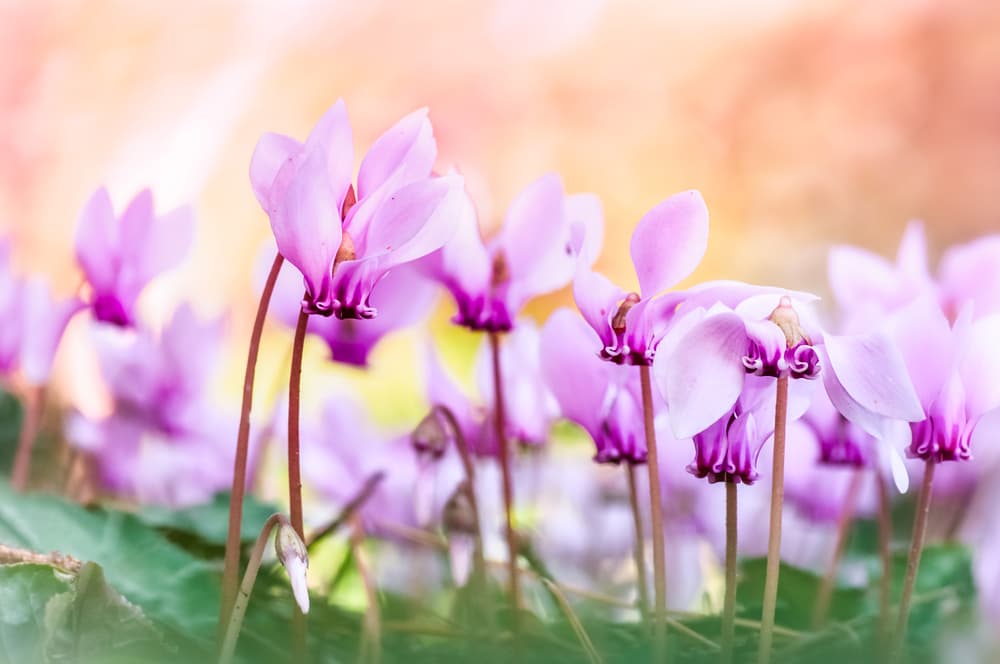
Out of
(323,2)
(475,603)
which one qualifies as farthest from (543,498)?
(323,2)

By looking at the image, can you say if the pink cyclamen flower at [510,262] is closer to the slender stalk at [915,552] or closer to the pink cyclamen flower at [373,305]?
the pink cyclamen flower at [373,305]

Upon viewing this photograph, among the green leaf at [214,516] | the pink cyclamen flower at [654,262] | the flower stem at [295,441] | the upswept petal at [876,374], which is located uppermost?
the pink cyclamen flower at [654,262]

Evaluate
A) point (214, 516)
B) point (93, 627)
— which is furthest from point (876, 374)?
point (214, 516)

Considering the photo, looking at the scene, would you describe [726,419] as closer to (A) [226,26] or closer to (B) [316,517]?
(B) [316,517]

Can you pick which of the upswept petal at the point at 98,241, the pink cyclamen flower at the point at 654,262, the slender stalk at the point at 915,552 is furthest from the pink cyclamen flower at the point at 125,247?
the slender stalk at the point at 915,552

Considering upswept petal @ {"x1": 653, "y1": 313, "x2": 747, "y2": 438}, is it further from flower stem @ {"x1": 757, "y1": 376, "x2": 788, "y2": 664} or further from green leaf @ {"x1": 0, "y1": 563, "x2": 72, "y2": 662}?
green leaf @ {"x1": 0, "y1": 563, "x2": 72, "y2": 662}

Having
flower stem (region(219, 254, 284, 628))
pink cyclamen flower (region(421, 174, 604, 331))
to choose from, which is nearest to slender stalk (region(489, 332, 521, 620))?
pink cyclamen flower (region(421, 174, 604, 331))
